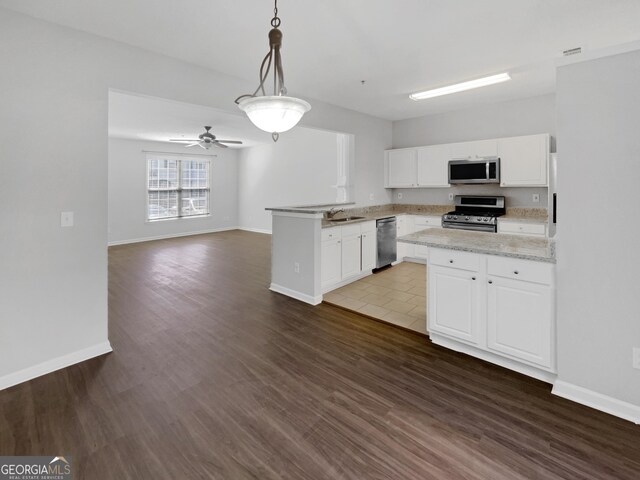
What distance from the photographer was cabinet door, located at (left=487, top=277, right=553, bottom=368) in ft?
7.32

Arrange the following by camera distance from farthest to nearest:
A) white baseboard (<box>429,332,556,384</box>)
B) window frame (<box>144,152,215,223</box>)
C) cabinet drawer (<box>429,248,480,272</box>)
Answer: window frame (<box>144,152,215,223</box>) < cabinet drawer (<box>429,248,480,272</box>) < white baseboard (<box>429,332,556,384</box>)

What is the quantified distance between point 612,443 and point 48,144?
4230 mm

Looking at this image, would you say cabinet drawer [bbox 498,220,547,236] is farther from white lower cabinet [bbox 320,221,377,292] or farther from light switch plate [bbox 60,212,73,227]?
light switch plate [bbox 60,212,73,227]

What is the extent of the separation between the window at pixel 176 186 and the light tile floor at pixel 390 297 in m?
6.92

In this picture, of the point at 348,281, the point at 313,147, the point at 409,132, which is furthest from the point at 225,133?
the point at 348,281

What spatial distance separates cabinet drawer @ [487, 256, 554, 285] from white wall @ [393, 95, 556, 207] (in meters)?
3.36

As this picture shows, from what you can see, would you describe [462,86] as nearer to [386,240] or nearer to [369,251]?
[386,240]

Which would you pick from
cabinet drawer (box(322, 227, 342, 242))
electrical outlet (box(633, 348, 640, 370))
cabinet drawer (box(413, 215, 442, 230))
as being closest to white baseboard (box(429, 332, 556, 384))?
electrical outlet (box(633, 348, 640, 370))

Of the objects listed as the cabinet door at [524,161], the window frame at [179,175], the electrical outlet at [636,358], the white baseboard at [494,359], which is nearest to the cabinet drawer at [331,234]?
the white baseboard at [494,359]

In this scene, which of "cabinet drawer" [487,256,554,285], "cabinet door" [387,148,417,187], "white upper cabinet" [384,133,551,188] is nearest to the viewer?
"cabinet drawer" [487,256,554,285]

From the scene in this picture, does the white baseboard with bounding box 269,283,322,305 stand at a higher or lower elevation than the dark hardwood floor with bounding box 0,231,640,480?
higher

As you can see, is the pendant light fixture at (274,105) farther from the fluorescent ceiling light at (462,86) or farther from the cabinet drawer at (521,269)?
the fluorescent ceiling light at (462,86)

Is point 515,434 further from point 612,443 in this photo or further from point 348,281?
point 348,281

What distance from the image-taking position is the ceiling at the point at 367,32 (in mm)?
2389
